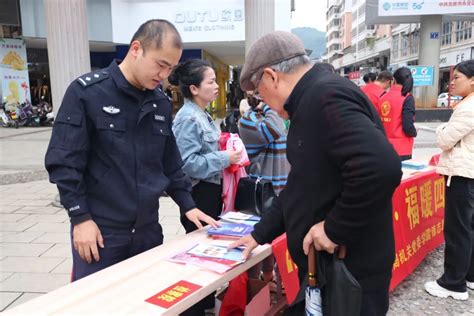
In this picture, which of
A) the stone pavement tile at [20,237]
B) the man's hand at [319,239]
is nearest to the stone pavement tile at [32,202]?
the stone pavement tile at [20,237]

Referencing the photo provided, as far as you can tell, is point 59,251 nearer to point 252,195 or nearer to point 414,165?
point 252,195

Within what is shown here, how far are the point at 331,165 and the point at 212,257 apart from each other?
2.69 feet

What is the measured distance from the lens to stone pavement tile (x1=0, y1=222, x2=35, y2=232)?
4206mm

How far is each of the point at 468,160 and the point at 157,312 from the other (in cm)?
224

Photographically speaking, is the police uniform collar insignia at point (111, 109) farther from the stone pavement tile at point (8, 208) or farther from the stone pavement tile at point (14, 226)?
the stone pavement tile at point (8, 208)

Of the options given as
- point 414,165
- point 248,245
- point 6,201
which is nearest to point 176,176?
point 248,245

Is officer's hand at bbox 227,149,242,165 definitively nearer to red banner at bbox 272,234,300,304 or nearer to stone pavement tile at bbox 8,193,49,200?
red banner at bbox 272,234,300,304

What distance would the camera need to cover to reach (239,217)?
2301mm

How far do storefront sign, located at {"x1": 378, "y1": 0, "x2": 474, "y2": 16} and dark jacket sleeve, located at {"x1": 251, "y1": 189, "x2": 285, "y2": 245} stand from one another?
57.6ft

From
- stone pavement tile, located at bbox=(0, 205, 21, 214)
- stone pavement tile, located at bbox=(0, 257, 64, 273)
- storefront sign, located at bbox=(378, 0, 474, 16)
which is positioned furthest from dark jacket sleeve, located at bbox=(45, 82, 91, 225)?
storefront sign, located at bbox=(378, 0, 474, 16)

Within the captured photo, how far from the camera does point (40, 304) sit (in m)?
1.36

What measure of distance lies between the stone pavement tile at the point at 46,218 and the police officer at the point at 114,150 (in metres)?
3.06

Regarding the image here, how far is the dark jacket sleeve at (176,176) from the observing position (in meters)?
2.01

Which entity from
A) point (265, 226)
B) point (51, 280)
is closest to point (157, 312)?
point (265, 226)
